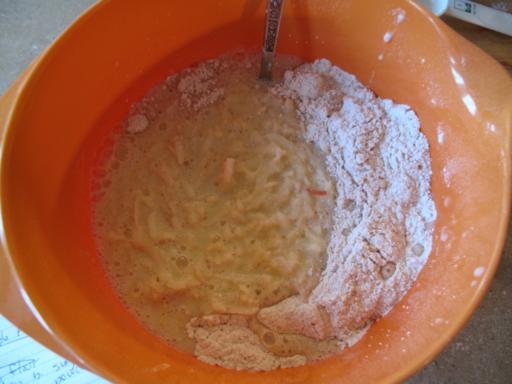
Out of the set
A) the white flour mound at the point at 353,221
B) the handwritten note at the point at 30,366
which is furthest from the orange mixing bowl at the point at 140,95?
the handwritten note at the point at 30,366

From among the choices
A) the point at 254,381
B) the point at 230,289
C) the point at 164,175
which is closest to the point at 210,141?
the point at 164,175

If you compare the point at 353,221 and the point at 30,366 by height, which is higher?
the point at 353,221

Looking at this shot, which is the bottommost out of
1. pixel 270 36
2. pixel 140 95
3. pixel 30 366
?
pixel 30 366

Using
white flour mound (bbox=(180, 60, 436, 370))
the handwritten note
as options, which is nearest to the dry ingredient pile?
white flour mound (bbox=(180, 60, 436, 370))

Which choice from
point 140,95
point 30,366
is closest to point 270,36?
point 140,95

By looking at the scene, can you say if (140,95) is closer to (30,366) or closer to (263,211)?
(263,211)

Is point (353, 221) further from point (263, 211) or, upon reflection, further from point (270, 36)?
point (270, 36)

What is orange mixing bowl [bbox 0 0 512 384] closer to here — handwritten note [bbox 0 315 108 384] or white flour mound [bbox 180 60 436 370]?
white flour mound [bbox 180 60 436 370]

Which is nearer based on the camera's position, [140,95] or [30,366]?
[30,366]
